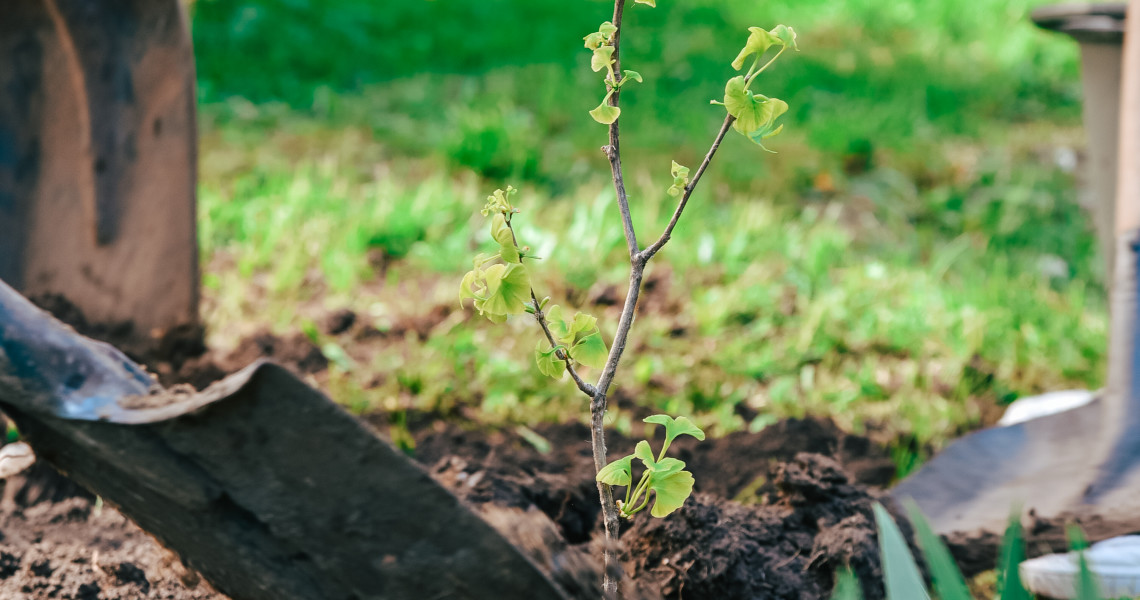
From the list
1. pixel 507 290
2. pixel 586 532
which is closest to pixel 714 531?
pixel 586 532

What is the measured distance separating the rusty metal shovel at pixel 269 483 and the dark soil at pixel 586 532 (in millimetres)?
128

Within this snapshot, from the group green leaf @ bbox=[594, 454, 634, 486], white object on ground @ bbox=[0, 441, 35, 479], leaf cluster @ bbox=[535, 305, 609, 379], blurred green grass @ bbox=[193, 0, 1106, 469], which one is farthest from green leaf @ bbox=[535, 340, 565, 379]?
blurred green grass @ bbox=[193, 0, 1106, 469]

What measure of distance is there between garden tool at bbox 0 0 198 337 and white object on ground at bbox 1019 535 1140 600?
1490 mm

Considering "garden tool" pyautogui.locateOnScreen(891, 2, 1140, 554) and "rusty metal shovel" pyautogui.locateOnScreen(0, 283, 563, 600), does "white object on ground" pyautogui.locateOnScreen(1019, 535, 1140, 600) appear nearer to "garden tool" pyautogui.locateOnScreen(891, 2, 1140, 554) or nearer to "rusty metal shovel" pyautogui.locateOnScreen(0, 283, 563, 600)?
"garden tool" pyautogui.locateOnScreen(891, 2, 1140, 554)

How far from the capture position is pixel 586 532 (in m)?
1.17

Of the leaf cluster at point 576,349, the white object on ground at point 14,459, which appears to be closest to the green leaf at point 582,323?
the leaf cluster at point 576,349

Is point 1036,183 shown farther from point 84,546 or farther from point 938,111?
point 84,546

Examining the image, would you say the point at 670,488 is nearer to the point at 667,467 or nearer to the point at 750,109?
the point at 667,467

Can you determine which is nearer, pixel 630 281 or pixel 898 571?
pixel 898 571

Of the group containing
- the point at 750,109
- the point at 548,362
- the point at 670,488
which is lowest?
the point at 670,488

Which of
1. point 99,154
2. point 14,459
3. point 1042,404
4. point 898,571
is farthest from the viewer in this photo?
point 1042,404

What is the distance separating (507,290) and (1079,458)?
1.12 m

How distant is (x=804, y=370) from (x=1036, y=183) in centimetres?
178

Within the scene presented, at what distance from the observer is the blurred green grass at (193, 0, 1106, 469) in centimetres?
195
